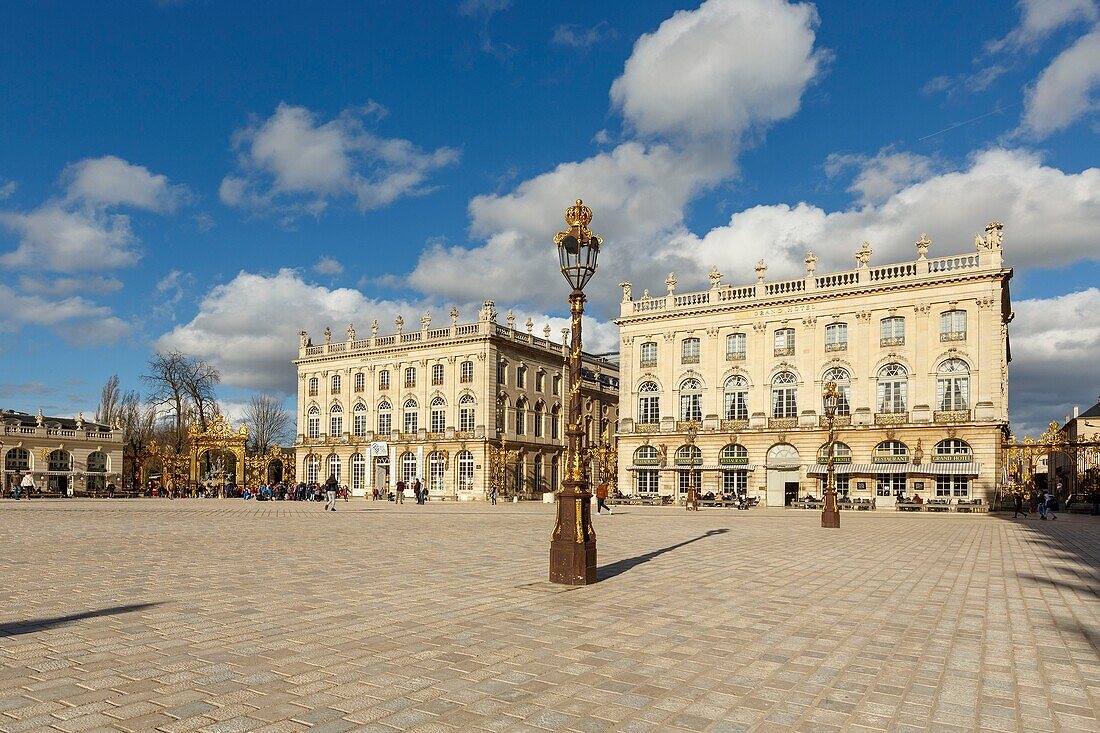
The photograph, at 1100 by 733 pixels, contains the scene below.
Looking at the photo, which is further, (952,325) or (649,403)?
(649,403)

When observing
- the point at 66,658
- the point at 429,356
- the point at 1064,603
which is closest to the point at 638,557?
the point at 1064,603

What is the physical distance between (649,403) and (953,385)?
1951cm

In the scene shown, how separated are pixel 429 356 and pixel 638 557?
5518 cm

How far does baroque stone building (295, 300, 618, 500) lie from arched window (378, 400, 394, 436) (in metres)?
0.09

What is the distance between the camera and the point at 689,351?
57281 mm

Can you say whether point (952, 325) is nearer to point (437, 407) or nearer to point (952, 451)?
point (952, 451)

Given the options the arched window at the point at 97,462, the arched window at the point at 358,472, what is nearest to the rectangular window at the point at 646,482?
the arched window at the point at 358,472

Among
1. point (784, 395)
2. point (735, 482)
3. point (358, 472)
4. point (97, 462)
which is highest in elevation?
point (784, 395)

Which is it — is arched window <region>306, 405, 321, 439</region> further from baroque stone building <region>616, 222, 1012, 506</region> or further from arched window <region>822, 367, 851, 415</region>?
arched window <region>822, 367, 851, 415</region>

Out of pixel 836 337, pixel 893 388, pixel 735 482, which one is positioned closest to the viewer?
pixel 893 388

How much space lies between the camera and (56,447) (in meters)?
67.7

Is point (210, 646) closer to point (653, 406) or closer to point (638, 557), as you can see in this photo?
point (638, 557)

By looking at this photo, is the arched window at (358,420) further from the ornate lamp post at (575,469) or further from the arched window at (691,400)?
the ornate lamp post at (575,469)

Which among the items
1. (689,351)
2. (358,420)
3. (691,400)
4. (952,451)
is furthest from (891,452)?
(358,420)
